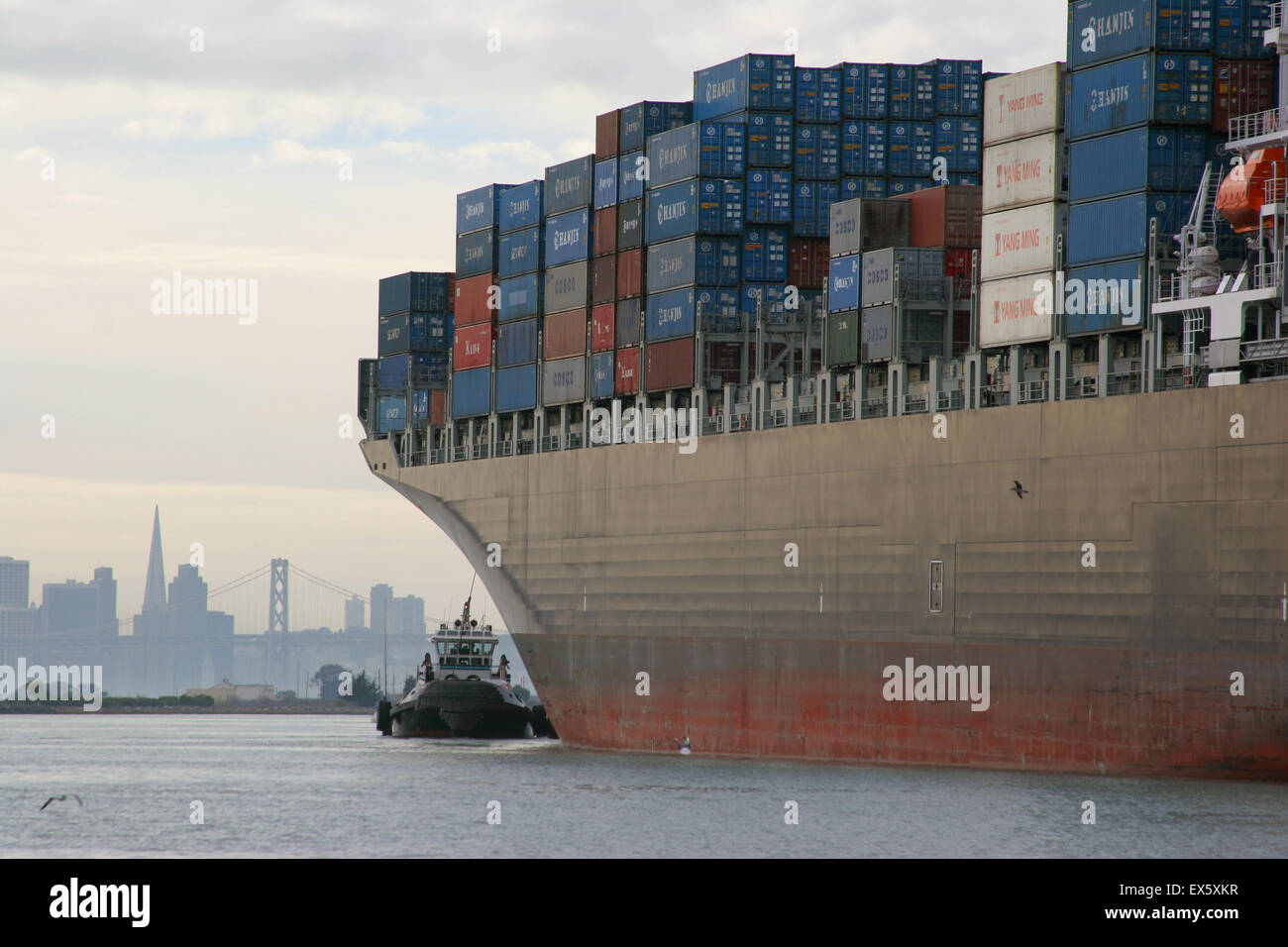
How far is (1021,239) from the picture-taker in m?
48.2

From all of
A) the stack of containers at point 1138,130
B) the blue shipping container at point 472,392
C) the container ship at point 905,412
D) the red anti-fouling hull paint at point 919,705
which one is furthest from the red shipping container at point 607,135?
the stack of containers at point 1138,130

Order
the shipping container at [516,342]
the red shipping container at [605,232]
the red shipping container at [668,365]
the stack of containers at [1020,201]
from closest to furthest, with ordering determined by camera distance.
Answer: the stack of containers at [1020,201] < the red shipping container at [668,365] < the red shipping container at [605,232] < the shipping container at [516,342]

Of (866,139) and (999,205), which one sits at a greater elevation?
(866,139)

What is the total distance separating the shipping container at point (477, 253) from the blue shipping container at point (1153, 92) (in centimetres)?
3093

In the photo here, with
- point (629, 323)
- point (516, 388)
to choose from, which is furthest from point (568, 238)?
point (516, 388)

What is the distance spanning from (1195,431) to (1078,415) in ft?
11.8

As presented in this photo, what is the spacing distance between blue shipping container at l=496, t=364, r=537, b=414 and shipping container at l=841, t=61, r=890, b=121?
15286mm

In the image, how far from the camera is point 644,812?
4328cm

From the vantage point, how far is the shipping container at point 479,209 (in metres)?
72.0

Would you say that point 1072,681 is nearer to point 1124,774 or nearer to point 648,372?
point 1124,774

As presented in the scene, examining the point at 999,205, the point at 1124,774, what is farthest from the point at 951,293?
the point at 1124,774

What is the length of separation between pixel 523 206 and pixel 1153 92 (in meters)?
30.7

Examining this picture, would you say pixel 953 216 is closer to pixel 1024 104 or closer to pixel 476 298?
pixel 1024 104

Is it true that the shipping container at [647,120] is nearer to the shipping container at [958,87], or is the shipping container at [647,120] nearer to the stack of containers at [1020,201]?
the shipping container at [958,87]
